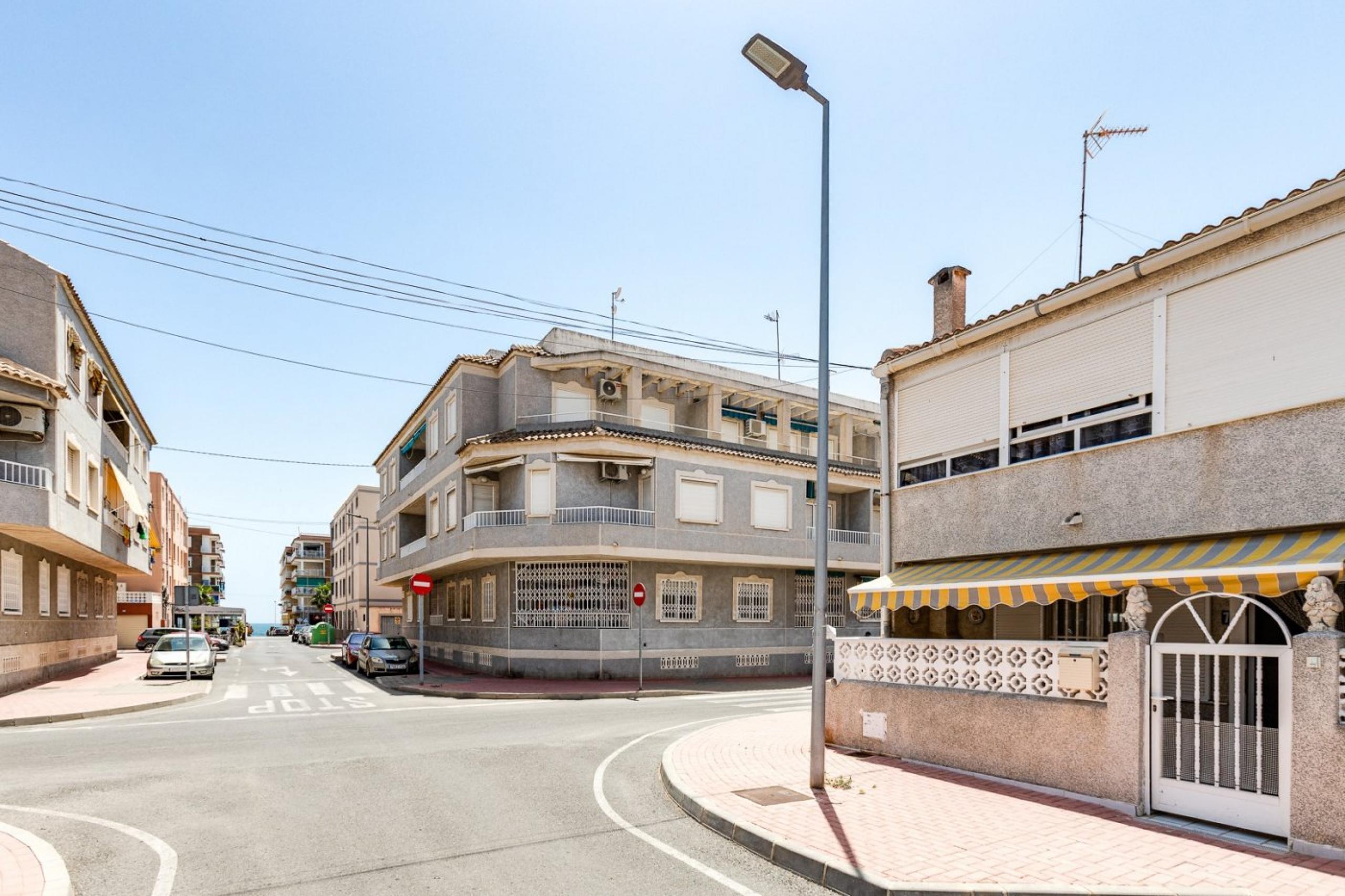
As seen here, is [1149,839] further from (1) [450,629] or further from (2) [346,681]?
(1) [450,629]

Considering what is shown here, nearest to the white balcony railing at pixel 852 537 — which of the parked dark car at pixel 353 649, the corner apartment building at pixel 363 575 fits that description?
the parked dark car at pixel 353 649

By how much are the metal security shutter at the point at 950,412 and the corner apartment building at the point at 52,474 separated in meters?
19.4

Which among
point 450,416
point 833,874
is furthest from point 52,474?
point 833,874

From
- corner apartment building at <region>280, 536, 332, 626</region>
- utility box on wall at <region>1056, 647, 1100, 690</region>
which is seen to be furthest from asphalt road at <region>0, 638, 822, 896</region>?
corner apartment building at <region>280, 536, 332, 626</region>

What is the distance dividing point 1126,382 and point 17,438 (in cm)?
2304

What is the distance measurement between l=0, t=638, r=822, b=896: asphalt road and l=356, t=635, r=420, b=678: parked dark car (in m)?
10.7

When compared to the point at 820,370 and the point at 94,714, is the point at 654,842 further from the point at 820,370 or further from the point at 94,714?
the point at 94,714

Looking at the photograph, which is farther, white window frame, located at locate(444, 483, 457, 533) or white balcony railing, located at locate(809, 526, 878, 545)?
white balcony railing, located at locate(809, 526, 878, 545)

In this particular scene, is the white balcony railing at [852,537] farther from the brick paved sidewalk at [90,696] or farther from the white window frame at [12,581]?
the white window frame at [12,581]

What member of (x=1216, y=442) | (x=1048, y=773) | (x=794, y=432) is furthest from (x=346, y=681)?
(x=1216, y=442)

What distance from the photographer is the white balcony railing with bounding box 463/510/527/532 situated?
979 inches

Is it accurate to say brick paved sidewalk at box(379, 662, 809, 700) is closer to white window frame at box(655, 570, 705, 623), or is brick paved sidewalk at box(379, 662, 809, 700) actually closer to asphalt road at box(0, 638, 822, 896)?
white window frame at box(655, 570, 705, 623)

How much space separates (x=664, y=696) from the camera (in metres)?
20.6

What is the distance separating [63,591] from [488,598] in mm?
13891
